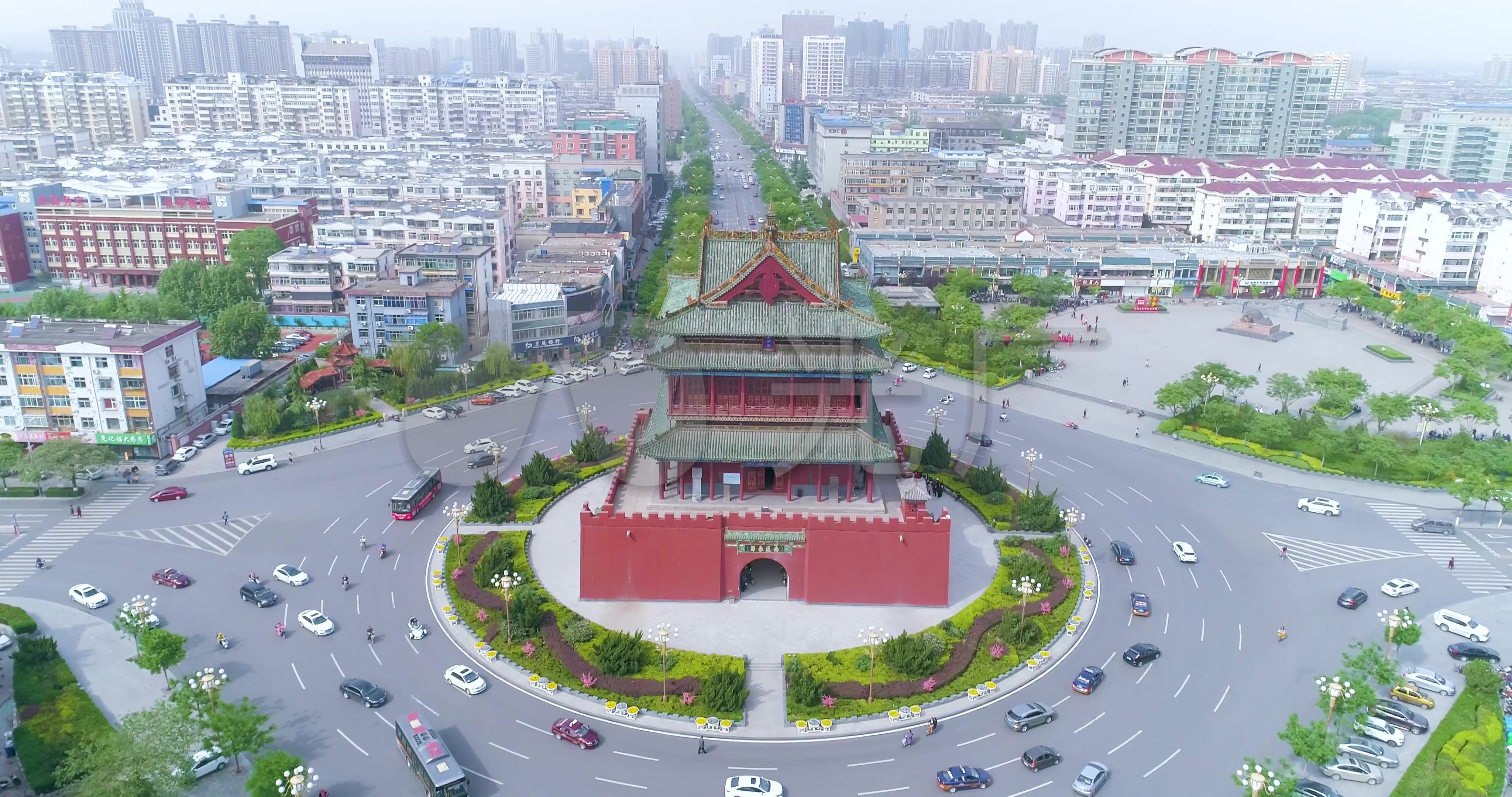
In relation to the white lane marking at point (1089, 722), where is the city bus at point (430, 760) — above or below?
above

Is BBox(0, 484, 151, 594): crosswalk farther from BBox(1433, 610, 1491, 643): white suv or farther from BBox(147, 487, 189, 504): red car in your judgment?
BBox(1433, 610, 1491, 643): white suv

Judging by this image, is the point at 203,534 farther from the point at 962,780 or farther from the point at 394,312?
the point at 962,780

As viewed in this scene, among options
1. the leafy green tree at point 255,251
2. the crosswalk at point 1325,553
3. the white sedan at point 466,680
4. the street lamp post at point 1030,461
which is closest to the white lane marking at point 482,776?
the white sedan at point 466,680

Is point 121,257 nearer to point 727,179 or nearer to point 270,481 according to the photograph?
point 270,481

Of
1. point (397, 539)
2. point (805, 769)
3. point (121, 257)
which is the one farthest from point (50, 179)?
point (805, 769)

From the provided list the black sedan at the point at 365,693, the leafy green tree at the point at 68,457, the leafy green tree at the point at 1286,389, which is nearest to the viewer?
the black sedan at the point at 365,693

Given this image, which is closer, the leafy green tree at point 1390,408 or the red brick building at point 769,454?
the red brick building at point 769,454

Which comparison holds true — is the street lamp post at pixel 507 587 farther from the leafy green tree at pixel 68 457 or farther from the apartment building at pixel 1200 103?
the apartment building at pixel 1200 103
